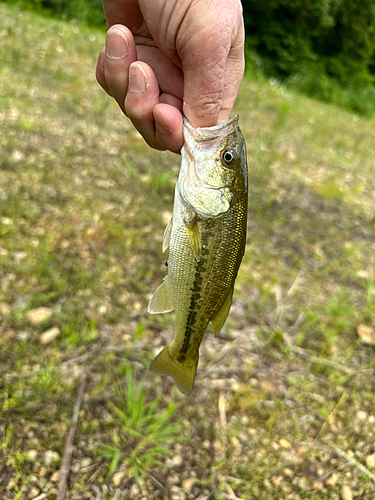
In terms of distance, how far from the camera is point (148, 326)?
2.91m

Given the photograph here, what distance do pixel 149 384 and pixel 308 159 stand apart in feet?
16.5

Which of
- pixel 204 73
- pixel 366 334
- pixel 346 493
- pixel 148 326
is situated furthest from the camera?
pixel 366 334

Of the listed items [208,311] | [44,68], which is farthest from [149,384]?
[44,68]

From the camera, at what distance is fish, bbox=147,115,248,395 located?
1878 mm

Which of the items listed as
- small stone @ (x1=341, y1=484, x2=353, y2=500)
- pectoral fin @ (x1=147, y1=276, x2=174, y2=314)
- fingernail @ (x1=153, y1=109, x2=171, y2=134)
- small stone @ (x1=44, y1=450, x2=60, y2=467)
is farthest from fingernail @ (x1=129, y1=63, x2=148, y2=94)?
small stone @ (x1=341, y1=484, x2=353, y2=500)

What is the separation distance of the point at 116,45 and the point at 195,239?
101 cm

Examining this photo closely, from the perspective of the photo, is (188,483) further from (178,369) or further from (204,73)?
(204,73)

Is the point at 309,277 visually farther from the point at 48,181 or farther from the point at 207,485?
the point at 48,181

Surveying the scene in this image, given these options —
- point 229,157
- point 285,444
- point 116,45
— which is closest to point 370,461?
point 285,444

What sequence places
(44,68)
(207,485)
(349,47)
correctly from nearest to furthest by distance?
(207,485), (44,68), (349,47)

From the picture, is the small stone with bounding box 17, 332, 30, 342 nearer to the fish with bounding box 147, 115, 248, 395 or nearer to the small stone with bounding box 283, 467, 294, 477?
the fish with bounding box 147, 115, 248, 395

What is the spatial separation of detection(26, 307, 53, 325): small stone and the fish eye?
163 centimetres

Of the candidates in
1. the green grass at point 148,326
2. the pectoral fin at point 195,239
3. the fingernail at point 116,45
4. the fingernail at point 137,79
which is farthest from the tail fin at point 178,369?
the fingernail at point 116,45

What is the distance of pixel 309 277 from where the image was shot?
384 centimetres
